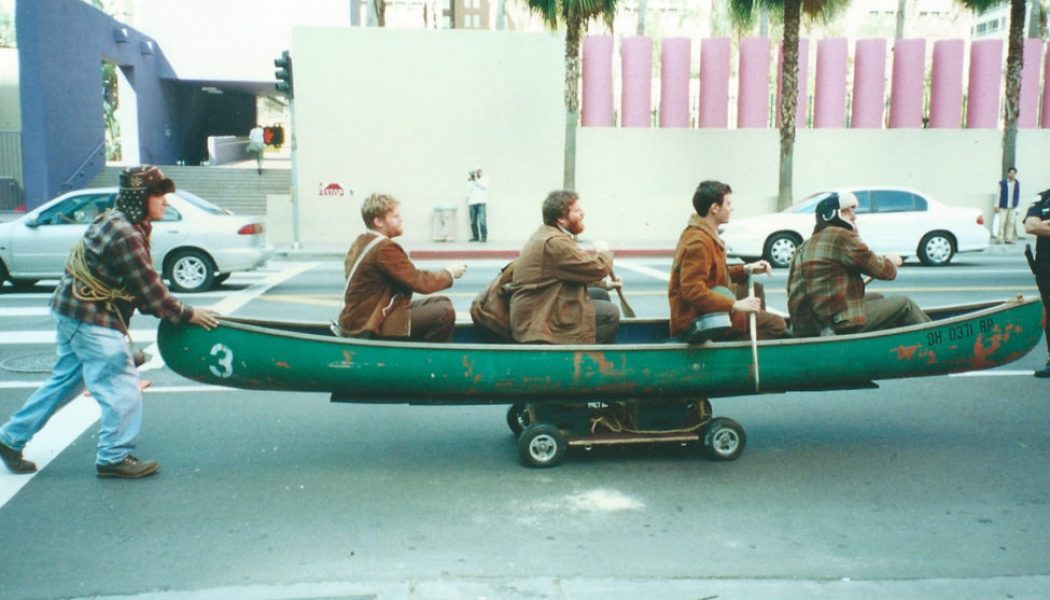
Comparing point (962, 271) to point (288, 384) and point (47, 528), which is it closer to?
point (288, 384)

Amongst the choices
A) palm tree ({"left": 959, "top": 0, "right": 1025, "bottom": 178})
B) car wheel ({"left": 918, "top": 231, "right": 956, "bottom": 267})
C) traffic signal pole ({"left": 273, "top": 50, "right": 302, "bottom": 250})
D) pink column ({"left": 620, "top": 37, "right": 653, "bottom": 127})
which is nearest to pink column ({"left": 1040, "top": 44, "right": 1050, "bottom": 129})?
palm tree ({"left": 959, "top": 0, "right": 1025, "bottom": 178})

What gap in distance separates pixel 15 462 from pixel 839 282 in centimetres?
501

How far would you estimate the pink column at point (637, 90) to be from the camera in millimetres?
23156

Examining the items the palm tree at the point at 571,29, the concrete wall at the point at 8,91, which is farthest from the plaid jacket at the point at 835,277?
the concrete wall at the point at 8,91

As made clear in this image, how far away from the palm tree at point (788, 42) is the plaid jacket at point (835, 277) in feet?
52.0

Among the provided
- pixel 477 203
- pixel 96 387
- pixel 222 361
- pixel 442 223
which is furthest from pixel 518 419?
pixel 442 223

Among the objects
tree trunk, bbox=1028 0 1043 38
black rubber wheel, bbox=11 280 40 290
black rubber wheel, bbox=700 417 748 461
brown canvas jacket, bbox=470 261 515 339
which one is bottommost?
black rubber wheel, bbox=700 417 748 461

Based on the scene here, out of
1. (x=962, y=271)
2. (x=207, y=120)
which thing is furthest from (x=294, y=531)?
(x=207, y=120)

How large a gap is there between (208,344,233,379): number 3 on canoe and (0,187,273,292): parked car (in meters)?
8.26

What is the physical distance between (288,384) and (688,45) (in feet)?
65.1

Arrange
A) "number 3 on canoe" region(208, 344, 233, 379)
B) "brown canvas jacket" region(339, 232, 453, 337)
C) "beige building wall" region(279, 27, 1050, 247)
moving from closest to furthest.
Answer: "number 3 on canoe" region(208, 344, 233, 379), "brown canvas jacket" region(339, 232, 453, 337), "beige building wall" region(279, 27, 1050, 247)

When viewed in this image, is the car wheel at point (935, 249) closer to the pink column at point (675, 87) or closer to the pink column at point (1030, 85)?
the pink column at point (675, 87)

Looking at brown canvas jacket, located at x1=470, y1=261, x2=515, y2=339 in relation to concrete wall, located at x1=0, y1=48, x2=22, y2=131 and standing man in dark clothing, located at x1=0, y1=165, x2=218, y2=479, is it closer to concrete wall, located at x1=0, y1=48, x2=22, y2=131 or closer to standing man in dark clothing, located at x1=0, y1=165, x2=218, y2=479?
standing man in dark clothing, located at x1=0, y1=165, x2=218, y2=479

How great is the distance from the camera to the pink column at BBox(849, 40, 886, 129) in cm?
2364
